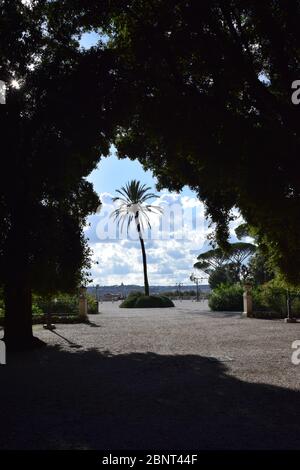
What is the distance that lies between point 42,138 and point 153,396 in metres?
7.72

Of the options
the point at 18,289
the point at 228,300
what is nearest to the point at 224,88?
the point at 18,289

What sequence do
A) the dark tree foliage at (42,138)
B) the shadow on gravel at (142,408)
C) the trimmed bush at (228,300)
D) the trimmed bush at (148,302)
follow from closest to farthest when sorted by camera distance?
the shadow on gravel at (142,408) < the dark tree foliage at (42,138) < the trimmed bush at (228,300) < the trimmed bush at (148,302)

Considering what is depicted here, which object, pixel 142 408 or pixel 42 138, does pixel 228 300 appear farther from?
pixel 142 408

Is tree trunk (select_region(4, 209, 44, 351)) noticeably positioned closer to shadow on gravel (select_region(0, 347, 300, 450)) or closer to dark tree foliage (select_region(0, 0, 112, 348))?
dark tree foliage (select_region(0, 0, 112, 348))

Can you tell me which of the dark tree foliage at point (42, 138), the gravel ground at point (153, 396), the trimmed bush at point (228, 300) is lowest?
the gravel ground at point (153, 396)

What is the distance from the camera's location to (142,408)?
6.75 m

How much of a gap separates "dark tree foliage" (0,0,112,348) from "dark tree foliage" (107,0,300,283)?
129 centimetres

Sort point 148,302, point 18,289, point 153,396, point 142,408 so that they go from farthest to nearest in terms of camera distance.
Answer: point 148,302, point 18,289, point 153,396, point 142,408

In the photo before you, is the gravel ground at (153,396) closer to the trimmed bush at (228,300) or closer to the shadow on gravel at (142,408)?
the shadow on gravel at (142,408)

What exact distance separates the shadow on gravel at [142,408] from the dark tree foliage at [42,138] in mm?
3381

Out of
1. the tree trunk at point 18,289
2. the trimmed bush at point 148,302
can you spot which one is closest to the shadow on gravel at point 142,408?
the tree trunk at point 18,289

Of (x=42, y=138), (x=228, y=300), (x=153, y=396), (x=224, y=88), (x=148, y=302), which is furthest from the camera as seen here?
(x=148, y=302)

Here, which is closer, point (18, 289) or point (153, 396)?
point (153, 396)

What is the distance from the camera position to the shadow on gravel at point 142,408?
17.3 feet
